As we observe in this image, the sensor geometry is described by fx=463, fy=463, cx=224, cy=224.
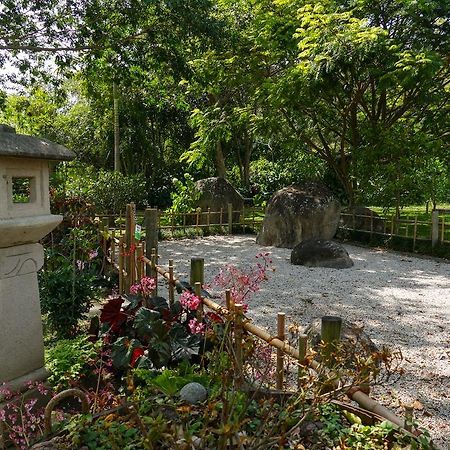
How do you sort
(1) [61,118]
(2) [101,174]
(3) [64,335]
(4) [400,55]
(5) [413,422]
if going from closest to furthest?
(5) [413,422] → (3) [64,335] → (4) [400,55] → (2) [101,174] → (1) [61,118]

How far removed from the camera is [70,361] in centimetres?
358

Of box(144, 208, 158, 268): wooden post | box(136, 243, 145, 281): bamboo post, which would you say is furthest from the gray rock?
box(144, 208, 158, 268): wooden post

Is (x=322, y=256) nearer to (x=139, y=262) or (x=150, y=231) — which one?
(x=150, y=231)

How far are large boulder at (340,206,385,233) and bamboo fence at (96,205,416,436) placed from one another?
834cm

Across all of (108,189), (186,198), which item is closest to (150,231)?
(186,198)

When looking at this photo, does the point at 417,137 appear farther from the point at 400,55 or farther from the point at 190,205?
the point at 190,205

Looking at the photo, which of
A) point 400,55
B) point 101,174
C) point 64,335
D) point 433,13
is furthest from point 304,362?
point 101,174

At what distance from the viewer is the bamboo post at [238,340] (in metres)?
2.48

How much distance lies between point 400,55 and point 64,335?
9819mm

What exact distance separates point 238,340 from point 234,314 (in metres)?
0.29

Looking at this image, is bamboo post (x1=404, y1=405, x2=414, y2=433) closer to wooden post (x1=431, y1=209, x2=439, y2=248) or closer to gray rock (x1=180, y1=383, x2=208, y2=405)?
gray rock (x1=180, y1=383, x2=208, y2=405)

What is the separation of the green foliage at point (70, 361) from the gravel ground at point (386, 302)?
2.23 meters

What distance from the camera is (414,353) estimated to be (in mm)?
5277

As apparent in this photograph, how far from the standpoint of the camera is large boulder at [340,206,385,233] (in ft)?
43.9
